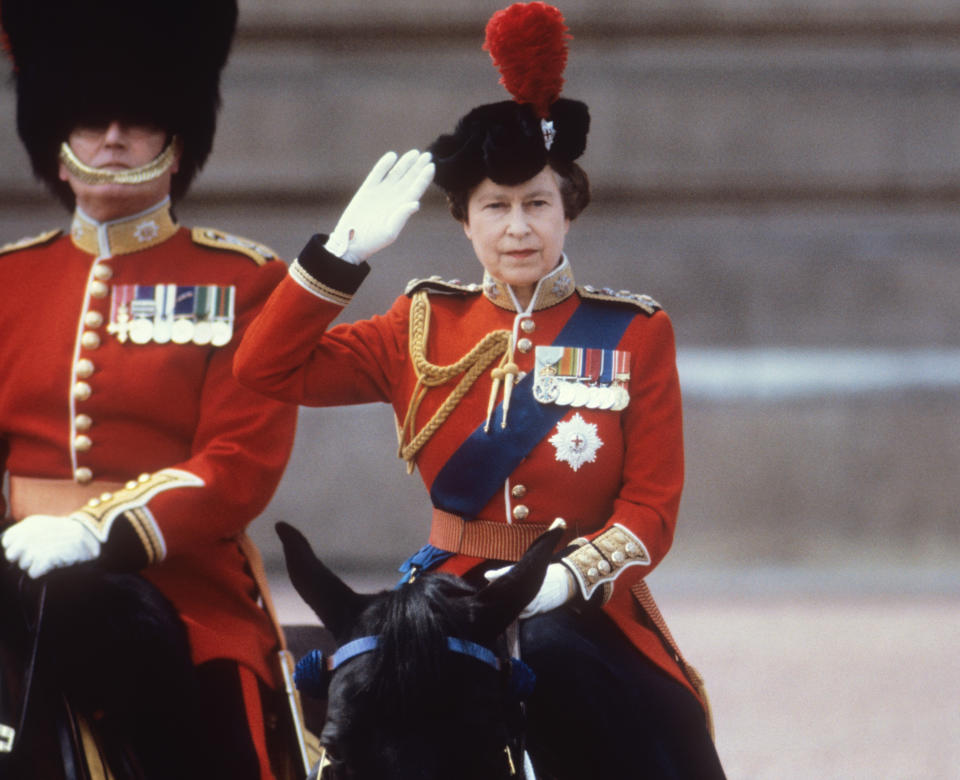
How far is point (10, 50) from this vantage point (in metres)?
2.75

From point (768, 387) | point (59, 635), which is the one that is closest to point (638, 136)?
point (768, 387)

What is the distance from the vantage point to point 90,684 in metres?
2.09

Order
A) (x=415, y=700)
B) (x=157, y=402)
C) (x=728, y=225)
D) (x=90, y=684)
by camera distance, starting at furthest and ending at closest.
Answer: (x=728, y=225) → (x=157, y=402) → (x=90, y=684) → (x=415, y=700)

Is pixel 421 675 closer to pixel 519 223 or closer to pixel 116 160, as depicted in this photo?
pixel 519 223

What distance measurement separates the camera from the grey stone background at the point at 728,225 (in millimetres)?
5641

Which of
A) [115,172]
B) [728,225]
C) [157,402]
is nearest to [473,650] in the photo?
[157,402]

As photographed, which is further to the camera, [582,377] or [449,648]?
[582,377]

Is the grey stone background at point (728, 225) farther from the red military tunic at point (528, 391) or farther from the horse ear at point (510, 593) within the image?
the horse ear at point (510, 593)

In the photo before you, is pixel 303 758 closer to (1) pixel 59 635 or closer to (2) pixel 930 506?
(1) pixel 59 635

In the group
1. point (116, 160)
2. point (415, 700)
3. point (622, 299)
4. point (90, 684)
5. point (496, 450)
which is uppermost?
point (116, 160)

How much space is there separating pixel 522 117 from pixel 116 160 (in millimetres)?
830

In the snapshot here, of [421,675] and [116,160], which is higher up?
[116,160]

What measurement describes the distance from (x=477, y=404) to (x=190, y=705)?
25.5 inches

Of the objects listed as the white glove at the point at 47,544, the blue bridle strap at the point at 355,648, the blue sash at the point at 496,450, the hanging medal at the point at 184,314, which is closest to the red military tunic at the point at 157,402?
the hanging medal at the point at 184,314
